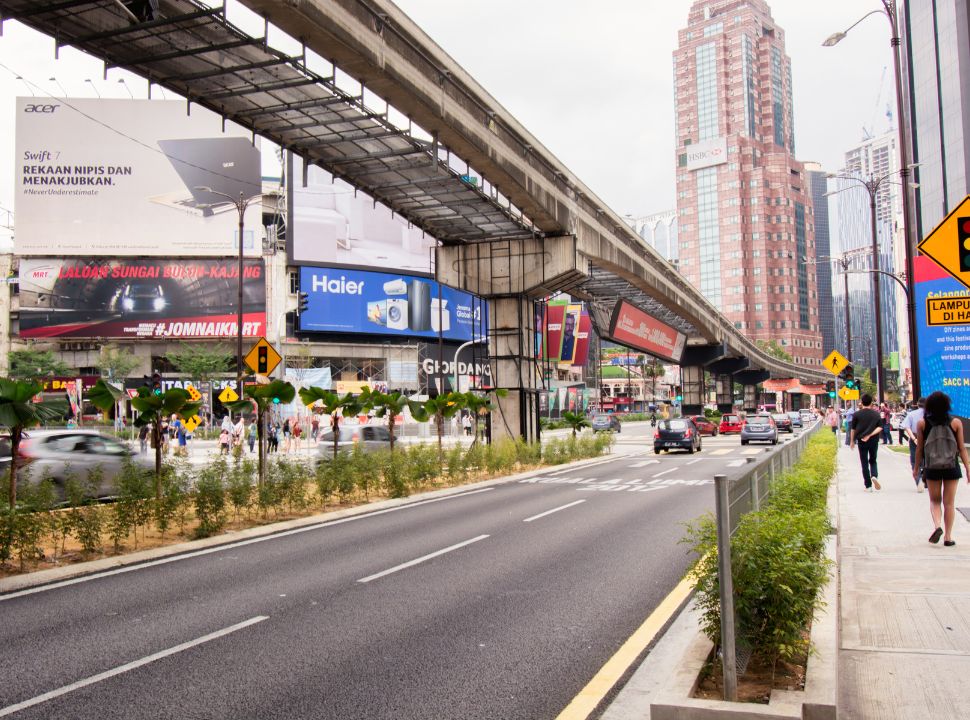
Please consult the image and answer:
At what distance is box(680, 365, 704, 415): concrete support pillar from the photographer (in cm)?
6988

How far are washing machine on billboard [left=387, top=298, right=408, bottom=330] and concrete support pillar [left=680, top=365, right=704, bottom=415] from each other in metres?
28.5

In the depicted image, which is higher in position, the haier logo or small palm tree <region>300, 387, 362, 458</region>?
the haier logo

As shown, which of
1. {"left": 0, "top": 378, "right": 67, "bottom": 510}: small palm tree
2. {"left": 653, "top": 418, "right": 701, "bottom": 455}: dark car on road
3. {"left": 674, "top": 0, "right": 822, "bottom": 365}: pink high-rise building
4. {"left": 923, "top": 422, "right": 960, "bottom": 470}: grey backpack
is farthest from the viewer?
{"left": 674, "top": 0, "right": 822, "bottom": 365}: pink high-rise building

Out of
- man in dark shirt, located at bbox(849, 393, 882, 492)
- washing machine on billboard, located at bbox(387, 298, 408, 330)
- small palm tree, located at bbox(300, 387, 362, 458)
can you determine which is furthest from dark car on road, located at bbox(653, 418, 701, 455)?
washing machine on billboard, located at bbox(387, 298, 408, 330)

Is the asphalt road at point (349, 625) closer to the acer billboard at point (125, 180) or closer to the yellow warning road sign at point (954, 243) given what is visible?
the yellow warning road sign at point (954, 243)

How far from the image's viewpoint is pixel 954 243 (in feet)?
27.5

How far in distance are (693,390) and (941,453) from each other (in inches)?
2435

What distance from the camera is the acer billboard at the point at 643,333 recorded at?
47125 mm

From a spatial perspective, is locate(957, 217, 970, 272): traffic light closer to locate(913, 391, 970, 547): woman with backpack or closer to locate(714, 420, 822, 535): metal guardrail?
locate(913, 391, 970, 547): woman with backpack

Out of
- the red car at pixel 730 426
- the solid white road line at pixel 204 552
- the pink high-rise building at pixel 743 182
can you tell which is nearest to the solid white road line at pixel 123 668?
the solid white road line at pixel 204 552

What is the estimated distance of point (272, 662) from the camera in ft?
19.7

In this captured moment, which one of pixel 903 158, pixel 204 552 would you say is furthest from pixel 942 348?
pixel 204 552

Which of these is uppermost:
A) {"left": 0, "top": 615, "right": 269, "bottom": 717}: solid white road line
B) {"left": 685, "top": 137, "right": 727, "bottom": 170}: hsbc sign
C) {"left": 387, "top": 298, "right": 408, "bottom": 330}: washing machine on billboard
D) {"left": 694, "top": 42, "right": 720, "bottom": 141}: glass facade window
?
{"left": 694, "top": 42, "right": 720, "bottom": 141}: glass facade window

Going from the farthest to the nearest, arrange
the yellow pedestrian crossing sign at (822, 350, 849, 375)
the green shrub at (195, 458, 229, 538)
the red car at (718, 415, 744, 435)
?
the red car at (718, 415, 744, 435), the yellow pedestrian crossing sign at (822, 350, 849, 375), the green shrub at (195, 458, 229, 538)
